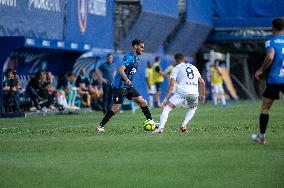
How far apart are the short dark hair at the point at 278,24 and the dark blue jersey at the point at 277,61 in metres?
0.17

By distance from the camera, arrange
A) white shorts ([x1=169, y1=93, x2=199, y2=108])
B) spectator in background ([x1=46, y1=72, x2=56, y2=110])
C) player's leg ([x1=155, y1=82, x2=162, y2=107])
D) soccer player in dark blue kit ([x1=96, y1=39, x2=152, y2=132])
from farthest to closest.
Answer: player's leg ([x1=155, y1=82, x2=162, y2=107]), spectator in background ([x1=46, y1=72, x2=56, y2=110]), soccer player in dark blue kit ([x1=96, y1=39, x2=152, y2=132]), white shorts ([x1=169, y1=93, x2=199, y2=108])

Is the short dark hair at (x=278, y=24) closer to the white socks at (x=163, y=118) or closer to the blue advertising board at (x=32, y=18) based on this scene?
the white socks at (x=163, y=118)

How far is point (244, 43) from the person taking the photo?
5200 cm

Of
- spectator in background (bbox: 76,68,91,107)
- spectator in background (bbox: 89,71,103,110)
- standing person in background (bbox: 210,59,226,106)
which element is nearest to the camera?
spectator in background (bbox: 76,68,91,107)

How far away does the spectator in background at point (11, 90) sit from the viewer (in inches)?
1116

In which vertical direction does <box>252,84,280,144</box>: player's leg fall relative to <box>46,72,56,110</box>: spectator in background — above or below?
above

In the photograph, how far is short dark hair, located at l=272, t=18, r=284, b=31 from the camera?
15.3 metres

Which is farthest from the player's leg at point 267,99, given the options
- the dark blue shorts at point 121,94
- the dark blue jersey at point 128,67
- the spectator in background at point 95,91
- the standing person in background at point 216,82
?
the standing person in background at point 216,82

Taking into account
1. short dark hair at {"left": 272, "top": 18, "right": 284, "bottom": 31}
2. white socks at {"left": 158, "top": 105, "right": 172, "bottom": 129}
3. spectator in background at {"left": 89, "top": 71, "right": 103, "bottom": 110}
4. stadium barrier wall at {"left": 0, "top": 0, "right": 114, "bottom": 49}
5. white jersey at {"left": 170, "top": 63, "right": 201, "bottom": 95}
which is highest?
short dark hair at {"left": 272, "top": 18, "right": 284, "bottom": 31}

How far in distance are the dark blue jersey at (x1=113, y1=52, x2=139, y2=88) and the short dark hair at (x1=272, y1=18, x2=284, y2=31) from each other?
527 centimetres

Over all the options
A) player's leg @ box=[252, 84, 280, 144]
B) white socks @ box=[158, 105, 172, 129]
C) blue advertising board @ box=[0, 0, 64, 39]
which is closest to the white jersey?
white socks @ box=[158, 105, 172, 129]

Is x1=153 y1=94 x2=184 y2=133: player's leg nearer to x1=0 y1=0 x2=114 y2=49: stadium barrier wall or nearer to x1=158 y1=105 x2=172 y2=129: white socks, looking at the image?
x1=158 y1=105 x2=172 y2=129: white socks

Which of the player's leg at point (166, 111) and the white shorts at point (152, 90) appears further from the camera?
the white shorts at point (152, 90)

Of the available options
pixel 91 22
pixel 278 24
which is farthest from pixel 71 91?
pixel 278 24
